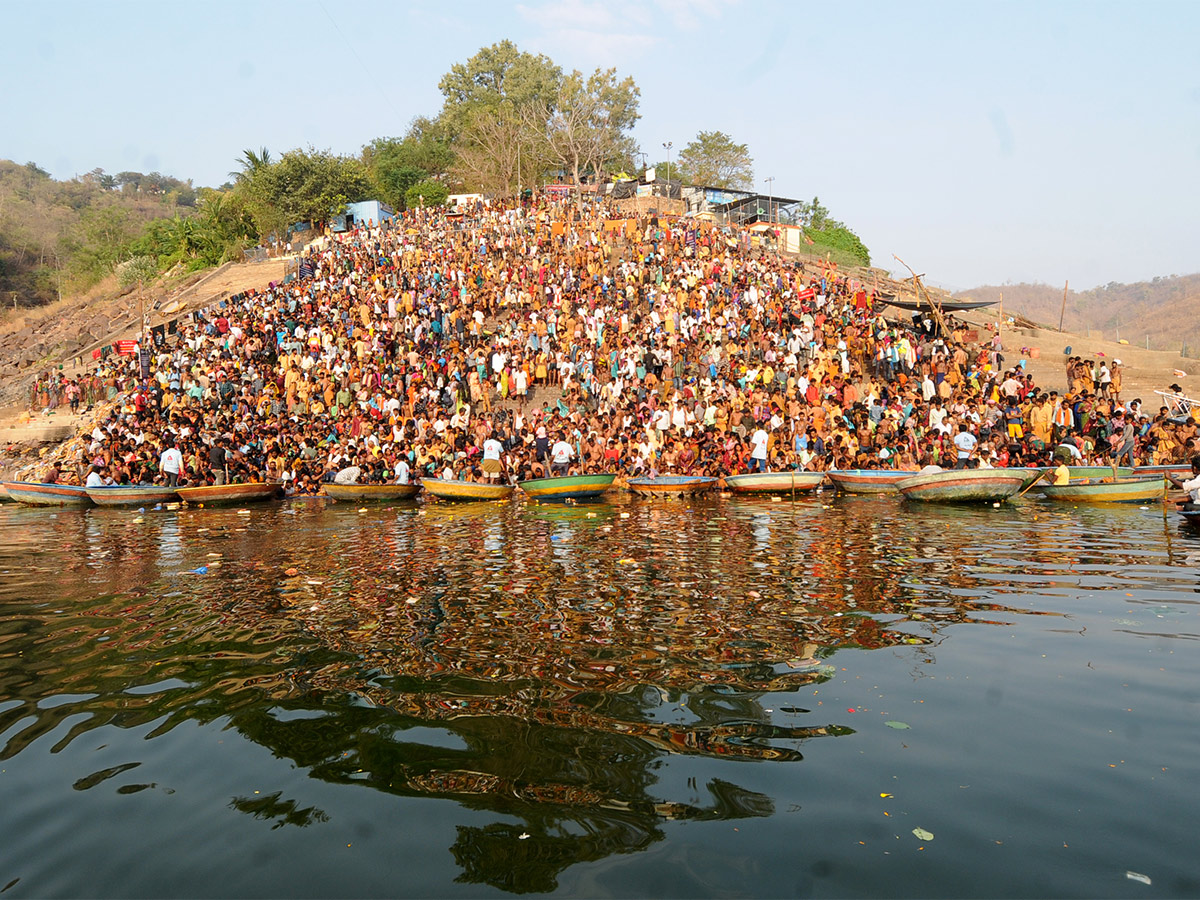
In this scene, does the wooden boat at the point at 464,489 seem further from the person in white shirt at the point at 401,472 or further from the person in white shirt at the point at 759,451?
the person in white shirt at the point at 759,451

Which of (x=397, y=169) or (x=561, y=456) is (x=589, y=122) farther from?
(x=561, y=456)

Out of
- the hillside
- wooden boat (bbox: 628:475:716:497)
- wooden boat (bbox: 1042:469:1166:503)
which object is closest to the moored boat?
wooden boat (bbox: 1042:469:1166:503)

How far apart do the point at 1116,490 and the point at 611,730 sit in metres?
15.1

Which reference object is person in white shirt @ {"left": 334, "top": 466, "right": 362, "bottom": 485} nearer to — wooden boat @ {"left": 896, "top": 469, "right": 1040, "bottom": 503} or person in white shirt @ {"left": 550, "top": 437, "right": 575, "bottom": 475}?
person in white shirt @ {"left": 550, "top": 437, "right": 575, "bottom": 475}

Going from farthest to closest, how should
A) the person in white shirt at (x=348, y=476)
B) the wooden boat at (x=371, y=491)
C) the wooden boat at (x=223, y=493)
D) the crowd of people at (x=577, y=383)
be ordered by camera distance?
the person in white shirt at (x=348, y=476), the crowd of people at (x=577, y=383), the wooden boat at (x=223, y=493), the wooden boat at (x=371, y=491)

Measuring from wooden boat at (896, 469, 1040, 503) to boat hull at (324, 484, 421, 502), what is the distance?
11.7 metres

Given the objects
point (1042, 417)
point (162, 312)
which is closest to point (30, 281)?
point (162, 312)

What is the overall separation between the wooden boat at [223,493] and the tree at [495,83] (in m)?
46.8

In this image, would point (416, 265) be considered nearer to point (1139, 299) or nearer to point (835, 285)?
point (835, 285)

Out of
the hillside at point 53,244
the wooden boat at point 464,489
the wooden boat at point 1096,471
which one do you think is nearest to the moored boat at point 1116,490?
the wooden boat at point 1096,471

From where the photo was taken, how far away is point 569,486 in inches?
731

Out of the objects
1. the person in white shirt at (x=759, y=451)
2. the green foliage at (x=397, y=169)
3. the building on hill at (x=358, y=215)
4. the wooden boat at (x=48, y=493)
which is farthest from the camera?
the green foliage at (x=397, y=169)

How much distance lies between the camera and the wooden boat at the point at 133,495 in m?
20.4

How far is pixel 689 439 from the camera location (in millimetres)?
20984
